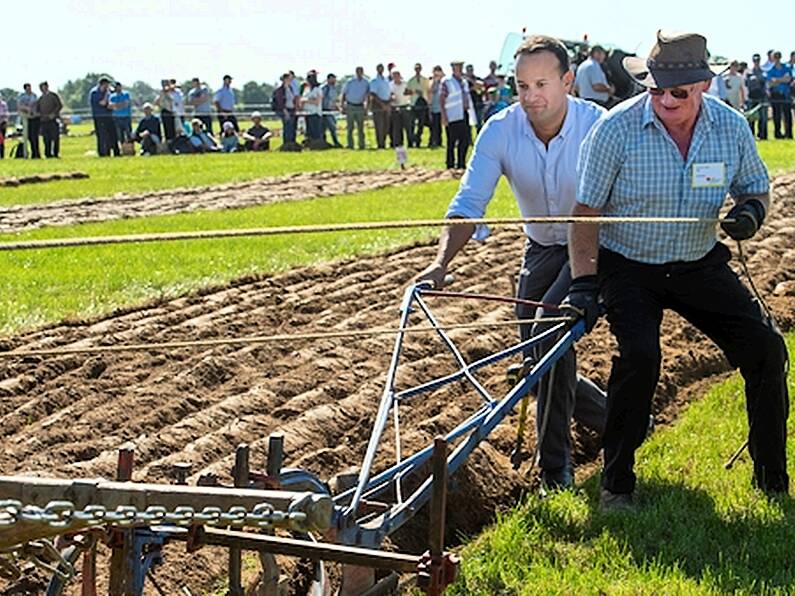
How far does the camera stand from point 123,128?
3528cm

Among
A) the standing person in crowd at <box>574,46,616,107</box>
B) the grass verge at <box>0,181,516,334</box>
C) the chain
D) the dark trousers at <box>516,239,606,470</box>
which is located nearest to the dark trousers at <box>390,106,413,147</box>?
the standing person in crowd at <box>574,46,616,107</box>

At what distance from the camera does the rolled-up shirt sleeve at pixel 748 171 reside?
20.8 ft

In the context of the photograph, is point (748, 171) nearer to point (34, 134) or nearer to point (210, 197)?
point (210, 197)

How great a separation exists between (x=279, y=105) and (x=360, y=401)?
94.2 ft

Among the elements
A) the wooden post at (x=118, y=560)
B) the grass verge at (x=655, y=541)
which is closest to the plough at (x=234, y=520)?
the wooden post at (x=118, y=560)

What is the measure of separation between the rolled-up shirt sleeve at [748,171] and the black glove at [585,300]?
0.75 m

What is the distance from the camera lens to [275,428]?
24.7 feet

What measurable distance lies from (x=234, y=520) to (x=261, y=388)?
4523 millimetres

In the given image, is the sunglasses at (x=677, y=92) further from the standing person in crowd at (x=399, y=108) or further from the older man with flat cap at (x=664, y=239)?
the standing person in crowd at (x=399, y=108)

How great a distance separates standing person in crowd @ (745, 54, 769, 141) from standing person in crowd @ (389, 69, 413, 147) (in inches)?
309

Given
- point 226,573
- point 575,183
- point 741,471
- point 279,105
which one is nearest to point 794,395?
point 741,471

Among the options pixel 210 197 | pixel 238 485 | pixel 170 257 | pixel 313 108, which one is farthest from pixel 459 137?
pixel 238 485

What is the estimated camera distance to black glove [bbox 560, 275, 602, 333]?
6.21 m

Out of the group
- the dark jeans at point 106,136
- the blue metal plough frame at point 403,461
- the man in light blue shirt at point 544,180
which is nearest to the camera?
the blue metal plough frame at point 403,461
